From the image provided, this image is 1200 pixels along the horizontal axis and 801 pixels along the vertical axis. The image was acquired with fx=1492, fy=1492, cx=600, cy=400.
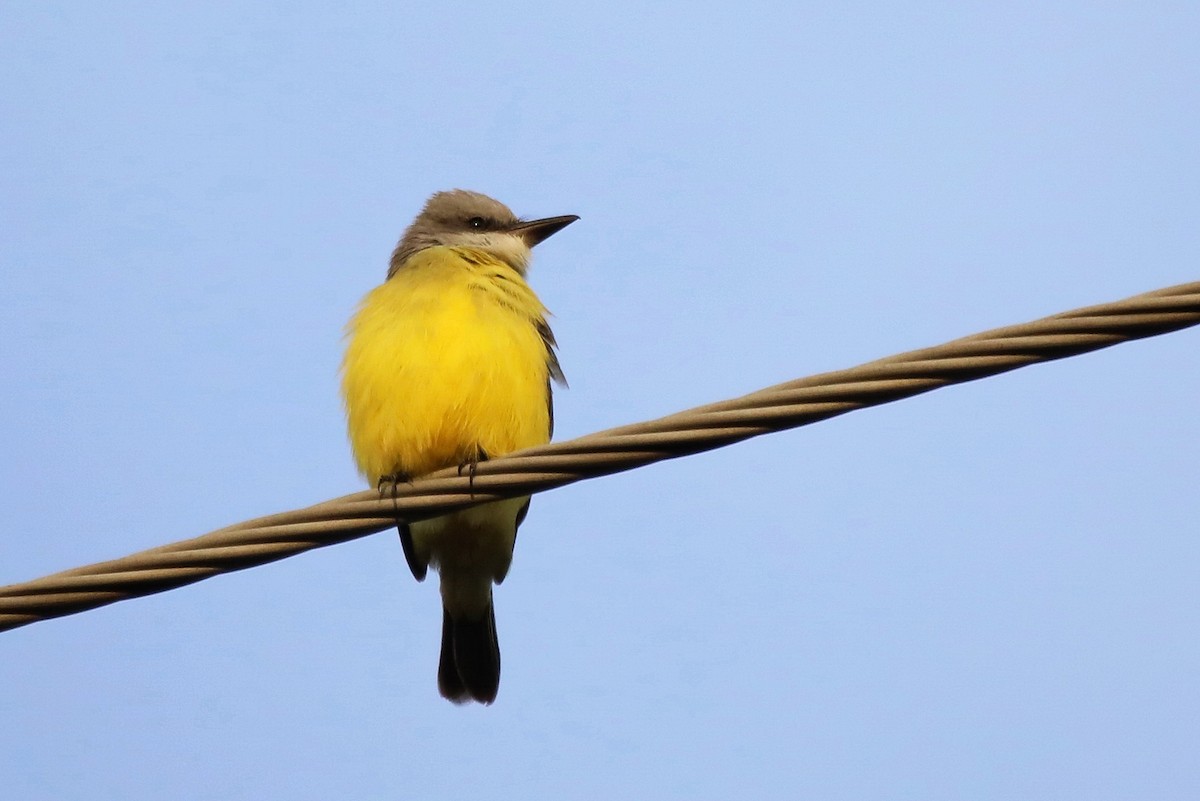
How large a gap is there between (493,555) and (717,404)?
126 inches

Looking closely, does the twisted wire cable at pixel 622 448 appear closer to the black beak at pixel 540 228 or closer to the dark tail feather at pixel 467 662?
the dark tail feather at pixel 467 662

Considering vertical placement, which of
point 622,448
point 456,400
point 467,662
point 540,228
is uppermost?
point 540,228

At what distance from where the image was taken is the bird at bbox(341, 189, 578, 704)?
18.3 ft

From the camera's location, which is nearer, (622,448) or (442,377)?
(622,448)

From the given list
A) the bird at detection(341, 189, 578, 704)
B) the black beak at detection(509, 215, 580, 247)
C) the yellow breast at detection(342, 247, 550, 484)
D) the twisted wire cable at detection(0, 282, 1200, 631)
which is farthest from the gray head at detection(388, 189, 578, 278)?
the twisted wire cable at detection(0, 282, 1200, 631)

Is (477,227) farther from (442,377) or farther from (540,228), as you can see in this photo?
(442,377)

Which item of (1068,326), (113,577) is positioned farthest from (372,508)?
(1068,326)

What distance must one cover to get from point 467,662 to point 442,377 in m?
1.90

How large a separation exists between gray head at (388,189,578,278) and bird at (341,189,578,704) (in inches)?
23.4

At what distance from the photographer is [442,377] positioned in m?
5.57

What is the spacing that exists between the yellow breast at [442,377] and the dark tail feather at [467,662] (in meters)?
1.33

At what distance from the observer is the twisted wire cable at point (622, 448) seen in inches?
128

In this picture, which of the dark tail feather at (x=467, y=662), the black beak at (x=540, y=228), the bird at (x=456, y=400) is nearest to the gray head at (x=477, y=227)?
the black beak at (x=540, y=228)

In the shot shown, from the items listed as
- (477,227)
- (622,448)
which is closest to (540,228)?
(477,227)
